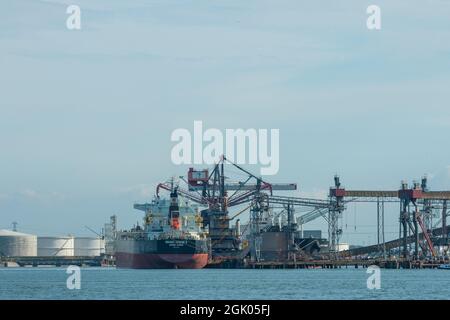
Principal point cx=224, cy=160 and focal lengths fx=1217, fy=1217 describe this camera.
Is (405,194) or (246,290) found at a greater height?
(405,194)

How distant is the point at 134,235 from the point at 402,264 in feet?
136

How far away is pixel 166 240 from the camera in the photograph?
554 feet

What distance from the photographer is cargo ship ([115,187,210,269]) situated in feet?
553

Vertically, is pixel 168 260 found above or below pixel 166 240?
below

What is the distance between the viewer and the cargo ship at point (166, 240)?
553 feet

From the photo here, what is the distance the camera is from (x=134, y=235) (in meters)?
183
